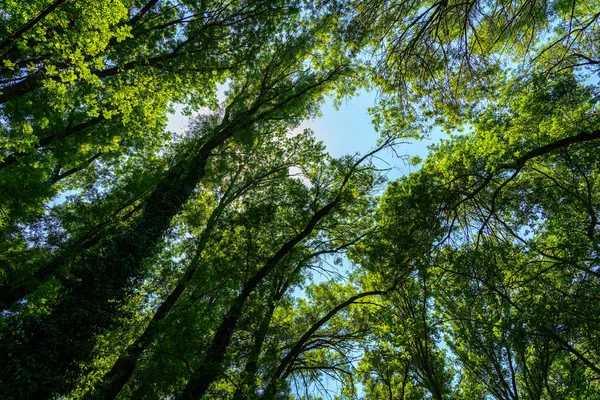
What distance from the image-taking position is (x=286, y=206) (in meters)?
11.1

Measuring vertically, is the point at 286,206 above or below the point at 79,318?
above

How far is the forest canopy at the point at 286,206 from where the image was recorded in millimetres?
4984

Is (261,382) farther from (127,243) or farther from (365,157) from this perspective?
(365,157)

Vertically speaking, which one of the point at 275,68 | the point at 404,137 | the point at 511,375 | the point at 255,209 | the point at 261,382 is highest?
the point at 275,68

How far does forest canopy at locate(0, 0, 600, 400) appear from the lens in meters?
4.98

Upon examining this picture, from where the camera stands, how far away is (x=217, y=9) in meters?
8.67

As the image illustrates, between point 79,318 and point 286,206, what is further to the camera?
point 286,206

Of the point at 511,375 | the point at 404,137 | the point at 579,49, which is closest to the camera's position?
the point at 579,49

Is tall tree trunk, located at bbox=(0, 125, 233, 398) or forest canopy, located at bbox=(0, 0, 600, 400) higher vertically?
forest canopy, located at bbox=(0, 0, 600, 400)

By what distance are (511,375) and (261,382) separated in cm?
719

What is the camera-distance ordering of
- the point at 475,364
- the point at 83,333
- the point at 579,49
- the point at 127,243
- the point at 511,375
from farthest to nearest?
the point at 475,364, the point at 511,375, the point at 127,243, the point at 83,333, the point at 579,49

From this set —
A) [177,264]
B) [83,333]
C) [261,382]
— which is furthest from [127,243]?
[261,382]

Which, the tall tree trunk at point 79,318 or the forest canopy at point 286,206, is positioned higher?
the forest canopy at point 286,206

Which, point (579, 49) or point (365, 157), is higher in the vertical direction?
point (365, 157)
